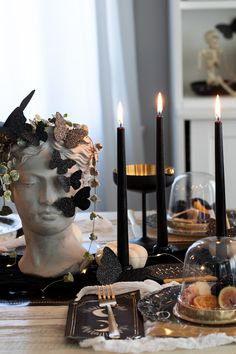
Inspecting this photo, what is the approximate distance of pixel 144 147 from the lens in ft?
10.0

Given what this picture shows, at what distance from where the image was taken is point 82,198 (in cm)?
122

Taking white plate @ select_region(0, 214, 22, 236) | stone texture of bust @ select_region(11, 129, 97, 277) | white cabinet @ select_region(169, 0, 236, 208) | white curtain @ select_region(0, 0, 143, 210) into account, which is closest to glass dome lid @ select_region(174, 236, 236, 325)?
stone texture of bust @ select_region(11, 129, 97, 277)

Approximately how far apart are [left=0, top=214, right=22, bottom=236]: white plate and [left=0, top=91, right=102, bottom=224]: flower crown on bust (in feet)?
1.26

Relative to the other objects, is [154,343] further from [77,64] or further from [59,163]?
[77,64]

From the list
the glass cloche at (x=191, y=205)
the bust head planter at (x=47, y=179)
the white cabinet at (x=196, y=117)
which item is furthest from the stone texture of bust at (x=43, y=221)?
the white cabinet at (x=196, y=117)

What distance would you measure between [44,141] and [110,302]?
0.95ft

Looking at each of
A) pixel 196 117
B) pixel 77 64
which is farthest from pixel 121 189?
pixel 77 64

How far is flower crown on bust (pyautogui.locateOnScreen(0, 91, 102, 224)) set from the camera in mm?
1186

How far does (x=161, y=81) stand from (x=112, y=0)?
0.40 metres

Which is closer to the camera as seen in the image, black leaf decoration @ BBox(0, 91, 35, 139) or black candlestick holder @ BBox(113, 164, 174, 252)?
black leaf decoration @ BBox(0, 91, 35, 139)

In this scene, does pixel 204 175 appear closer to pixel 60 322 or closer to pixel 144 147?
pixel 60 322

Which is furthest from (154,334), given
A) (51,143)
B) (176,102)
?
(176,102)

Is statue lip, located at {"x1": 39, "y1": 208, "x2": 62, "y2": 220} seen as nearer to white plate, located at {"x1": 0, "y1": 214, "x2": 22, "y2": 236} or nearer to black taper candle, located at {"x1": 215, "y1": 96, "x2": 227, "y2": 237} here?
black taper candle, located at {"x1": 215, "y1": 96, "x2": 227, "y2": 237}

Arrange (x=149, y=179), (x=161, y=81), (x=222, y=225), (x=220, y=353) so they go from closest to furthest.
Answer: (x=220, y=353), (x=222, y=225), (x=149, y=179), (x=161, y=81)
